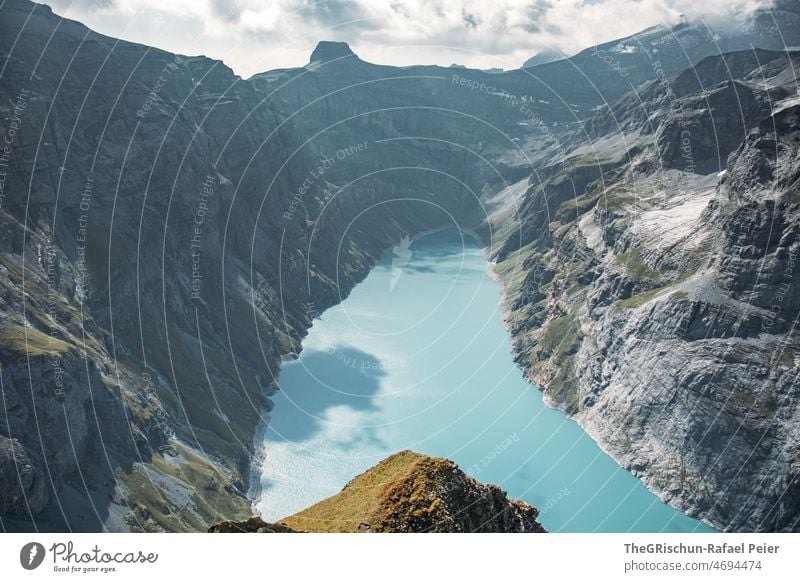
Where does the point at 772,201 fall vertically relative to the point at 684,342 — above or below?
above

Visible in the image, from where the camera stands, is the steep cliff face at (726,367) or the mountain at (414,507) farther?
the steep cliff face at (726,367)

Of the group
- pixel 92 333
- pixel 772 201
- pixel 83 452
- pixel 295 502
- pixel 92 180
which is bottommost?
pixel 295 502

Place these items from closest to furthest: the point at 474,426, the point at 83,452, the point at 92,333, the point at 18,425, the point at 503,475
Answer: the point at 18,425
the point at 83,452
the point at 92,333
the point at 503,475
the point at 474,426

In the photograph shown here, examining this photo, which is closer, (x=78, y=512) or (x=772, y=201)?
(x=78, y=512)

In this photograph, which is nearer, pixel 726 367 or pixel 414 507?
pixel 414 507

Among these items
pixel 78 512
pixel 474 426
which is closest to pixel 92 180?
pixel 78 512

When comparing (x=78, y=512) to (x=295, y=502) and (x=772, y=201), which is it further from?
(x=772, y=201)

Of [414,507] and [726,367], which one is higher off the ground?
[726,367]

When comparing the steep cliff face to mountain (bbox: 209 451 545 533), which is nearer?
mountain (bbox: 209 451 545 533)
